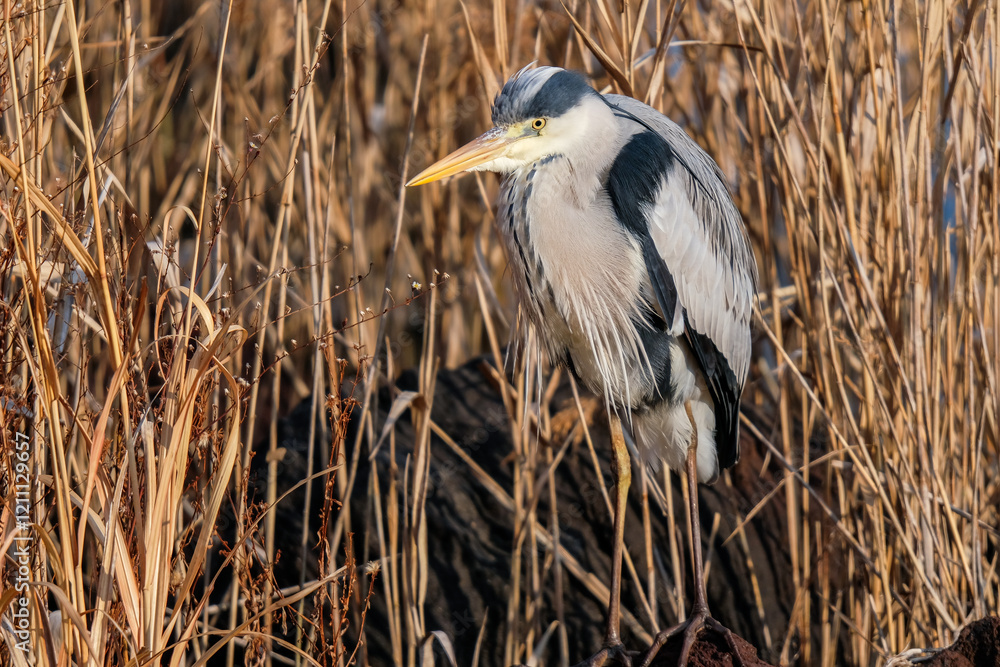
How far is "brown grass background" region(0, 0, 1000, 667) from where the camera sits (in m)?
1.06

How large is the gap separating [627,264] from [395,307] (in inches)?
24.4

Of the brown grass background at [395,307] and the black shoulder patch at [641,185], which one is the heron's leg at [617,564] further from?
the black shoulder patch at [641,185]

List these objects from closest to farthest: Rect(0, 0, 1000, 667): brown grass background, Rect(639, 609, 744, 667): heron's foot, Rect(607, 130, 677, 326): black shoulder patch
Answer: Rect(0, 0, 1000, 667): brown grass background
Rect(639, 609, 744, 667): heron's foot
Rect(607, 130, 677, 326): black shoulder patch

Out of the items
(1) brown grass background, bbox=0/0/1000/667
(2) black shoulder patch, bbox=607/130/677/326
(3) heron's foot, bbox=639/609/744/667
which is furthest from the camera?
(2) black shoulder patch, bbox=607/130/677/326

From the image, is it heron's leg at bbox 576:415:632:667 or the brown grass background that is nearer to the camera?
the brown grass background

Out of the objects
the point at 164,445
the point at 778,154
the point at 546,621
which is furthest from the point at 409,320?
the point at 164,445

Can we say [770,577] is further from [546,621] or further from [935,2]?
[935,2]

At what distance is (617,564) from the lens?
69.4 inches

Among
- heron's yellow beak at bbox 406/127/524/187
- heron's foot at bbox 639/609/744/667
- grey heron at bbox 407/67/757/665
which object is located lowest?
heron's foot at bbox 639/609/744/667

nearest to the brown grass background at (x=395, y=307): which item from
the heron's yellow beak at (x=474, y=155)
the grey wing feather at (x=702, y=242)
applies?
the grey wing feather at (x=702, y=242)

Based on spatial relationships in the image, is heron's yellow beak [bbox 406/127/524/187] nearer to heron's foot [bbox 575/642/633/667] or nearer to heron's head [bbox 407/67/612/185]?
heron's head [bbox 407/67/612/185]

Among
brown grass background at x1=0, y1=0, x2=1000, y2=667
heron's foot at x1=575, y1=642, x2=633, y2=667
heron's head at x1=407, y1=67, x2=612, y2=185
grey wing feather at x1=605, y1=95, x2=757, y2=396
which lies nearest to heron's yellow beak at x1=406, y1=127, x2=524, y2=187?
heron's head at x1=407, y1=67, x2=612, y2=185

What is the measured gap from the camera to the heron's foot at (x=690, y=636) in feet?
4.90

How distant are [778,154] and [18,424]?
1.44 m
